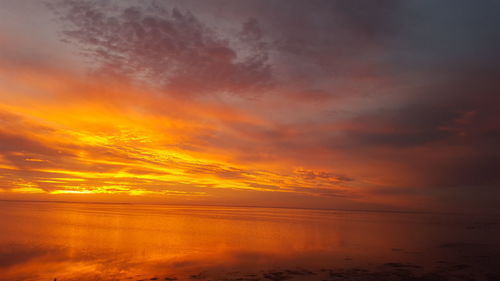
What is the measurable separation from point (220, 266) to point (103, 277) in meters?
10.1

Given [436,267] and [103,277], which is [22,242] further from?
[436,267]

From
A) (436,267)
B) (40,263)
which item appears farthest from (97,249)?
(436,267)

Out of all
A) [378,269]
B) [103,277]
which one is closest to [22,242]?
[103,277]

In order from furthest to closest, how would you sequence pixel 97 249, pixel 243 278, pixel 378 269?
1. pixel 97 249
2. pixel 378 269
3. pixel 243 278

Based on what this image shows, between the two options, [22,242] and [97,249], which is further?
[22,242]

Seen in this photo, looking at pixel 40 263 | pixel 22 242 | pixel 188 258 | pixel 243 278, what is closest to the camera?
pixel 243 278

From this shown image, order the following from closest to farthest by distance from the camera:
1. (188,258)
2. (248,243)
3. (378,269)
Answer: (378,269)
(188,258)
(248,243)

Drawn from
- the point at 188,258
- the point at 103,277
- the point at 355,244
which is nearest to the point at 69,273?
the point at 103,277

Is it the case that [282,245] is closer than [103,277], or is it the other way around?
[103,277]

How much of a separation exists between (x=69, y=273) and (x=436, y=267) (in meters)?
32.0

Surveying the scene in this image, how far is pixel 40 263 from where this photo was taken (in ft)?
105

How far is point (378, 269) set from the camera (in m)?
30.2

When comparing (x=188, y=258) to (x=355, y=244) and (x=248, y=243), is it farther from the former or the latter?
(x=355, y=244)

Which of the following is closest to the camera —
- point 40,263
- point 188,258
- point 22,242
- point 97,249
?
point 40,263
